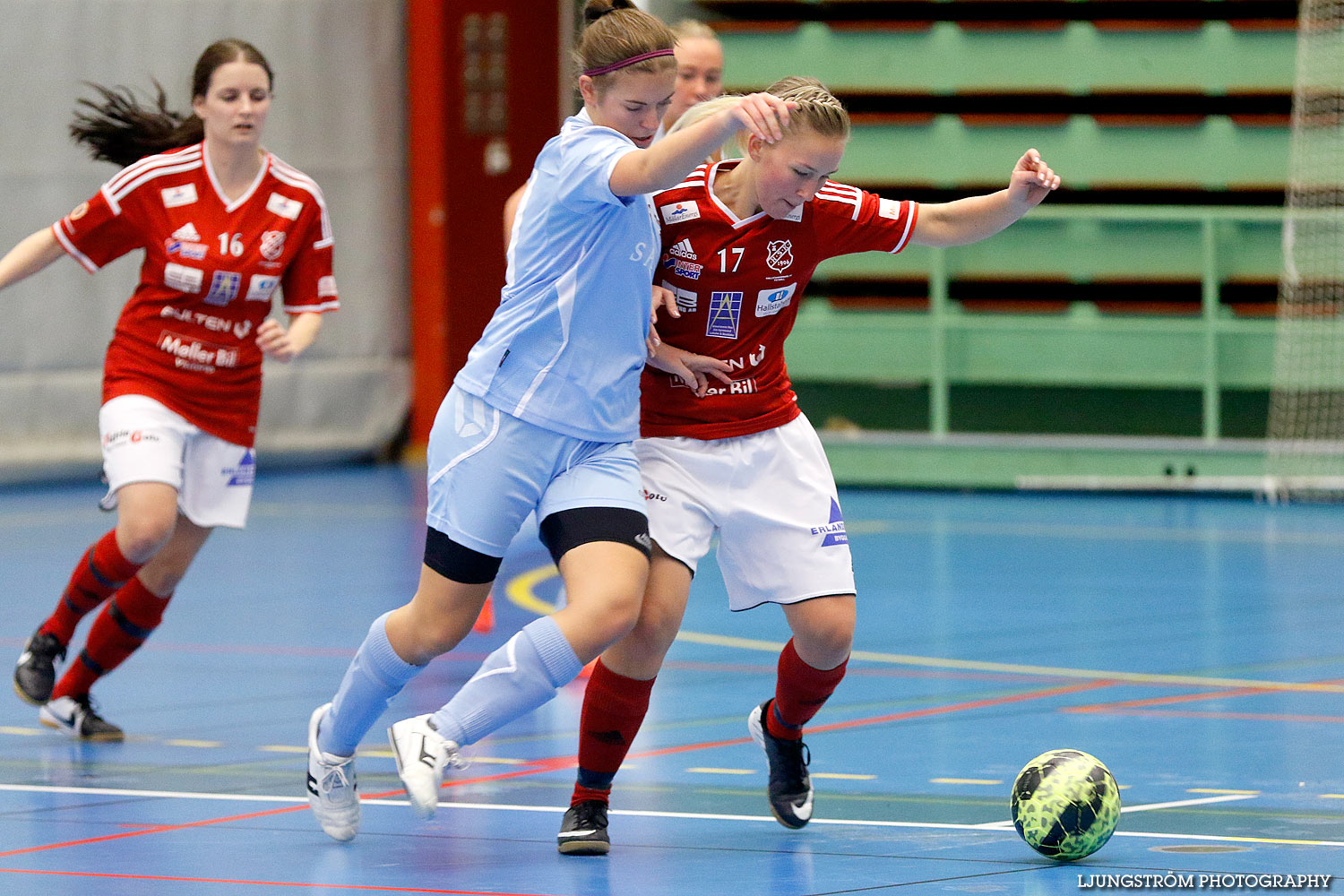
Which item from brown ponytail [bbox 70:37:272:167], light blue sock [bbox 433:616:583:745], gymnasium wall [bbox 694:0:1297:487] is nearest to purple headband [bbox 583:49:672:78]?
light blue sock [bbox 433:616:583:745]

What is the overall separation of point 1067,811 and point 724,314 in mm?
1218

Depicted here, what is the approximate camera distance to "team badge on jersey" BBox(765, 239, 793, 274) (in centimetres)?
432

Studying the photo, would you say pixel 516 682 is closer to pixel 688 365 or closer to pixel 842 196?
pixel 688 365

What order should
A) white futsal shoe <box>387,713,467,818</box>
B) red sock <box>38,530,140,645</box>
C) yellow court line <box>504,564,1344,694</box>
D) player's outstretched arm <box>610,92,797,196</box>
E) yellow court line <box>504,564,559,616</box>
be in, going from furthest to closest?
1. yellow court line <box>504,564,559,616</box>
2. yellow court line <box>504,564,1344,694</box>
3. red sock <box>38,530,140,645</box>
4. white futsal shoe <box>387,713,467,818</box>
5. player's outstretched arm <box>610,92,797,196</box>

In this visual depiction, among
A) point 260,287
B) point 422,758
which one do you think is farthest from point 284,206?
point 422,758

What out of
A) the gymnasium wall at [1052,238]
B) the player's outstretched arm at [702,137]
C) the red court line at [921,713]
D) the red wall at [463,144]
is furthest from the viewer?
the red wall at [463,144]

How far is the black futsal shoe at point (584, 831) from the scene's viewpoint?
4.14 m

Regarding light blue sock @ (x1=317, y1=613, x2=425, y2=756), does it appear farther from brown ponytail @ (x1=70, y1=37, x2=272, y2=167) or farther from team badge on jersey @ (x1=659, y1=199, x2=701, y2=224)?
brown ponytail @ (x1=70, y1=37, x2=272, y2=167)

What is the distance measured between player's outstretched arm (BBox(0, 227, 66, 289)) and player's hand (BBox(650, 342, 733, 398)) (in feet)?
6.66

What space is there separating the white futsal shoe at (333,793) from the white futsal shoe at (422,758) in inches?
18.3

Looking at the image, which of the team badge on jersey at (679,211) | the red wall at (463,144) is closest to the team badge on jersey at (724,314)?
the team badge on jersey at (679,211)

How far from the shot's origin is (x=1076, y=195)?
13.7m

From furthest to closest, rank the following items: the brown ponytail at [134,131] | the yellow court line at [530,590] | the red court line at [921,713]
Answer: the yellow court line at [530,590], the brown ponytail at [134,131], the red court line at [921,713]

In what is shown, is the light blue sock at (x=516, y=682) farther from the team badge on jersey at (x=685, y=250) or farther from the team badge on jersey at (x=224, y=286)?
the team badge on jersey at (x=224, y=286)
